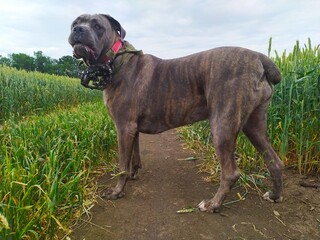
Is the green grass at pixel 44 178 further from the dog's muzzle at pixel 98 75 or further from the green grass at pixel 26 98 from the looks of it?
the green grass at pixel 26 98

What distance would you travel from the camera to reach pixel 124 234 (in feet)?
6.25

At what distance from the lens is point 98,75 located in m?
2.53

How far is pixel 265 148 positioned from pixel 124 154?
4.31ft

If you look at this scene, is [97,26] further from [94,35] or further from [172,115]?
[172,115]

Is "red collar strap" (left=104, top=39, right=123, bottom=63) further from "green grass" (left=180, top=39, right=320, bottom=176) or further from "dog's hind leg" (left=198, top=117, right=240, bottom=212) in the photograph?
"green grass" (left=180, top=39, right=320, bottom=176)

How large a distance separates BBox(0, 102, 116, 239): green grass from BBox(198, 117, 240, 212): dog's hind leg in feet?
3.57

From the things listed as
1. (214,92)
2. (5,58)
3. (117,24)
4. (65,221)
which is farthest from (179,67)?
(5,58)

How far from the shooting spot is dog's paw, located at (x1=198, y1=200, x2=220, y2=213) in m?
2.22

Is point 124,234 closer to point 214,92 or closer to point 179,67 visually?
point 214,92

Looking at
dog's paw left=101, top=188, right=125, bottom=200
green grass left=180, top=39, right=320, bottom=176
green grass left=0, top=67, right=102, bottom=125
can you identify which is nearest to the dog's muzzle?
dog's paw left=101, top=188, right=125, bottom=200

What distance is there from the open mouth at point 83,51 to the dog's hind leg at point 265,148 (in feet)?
5.19

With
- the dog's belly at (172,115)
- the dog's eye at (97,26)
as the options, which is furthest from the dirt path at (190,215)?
the dog's eye at (97,26)

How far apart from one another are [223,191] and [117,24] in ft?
6.33

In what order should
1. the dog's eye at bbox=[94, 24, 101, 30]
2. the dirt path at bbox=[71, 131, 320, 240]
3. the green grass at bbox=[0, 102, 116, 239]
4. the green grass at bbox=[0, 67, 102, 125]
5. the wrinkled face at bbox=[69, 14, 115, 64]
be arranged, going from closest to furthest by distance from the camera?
the green grass at bbox=[0, 102, 116, 239], the dirt path at bbox=[71, 131, 320, 240], the wrinkled face at bbox=[69, 14, 115, 64], the dog's eye at bbox=[94, 24, 101, 30], the green grass at bbox=[0, 67, 102, 125]
